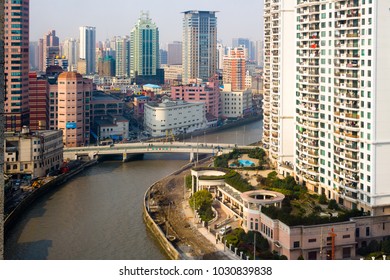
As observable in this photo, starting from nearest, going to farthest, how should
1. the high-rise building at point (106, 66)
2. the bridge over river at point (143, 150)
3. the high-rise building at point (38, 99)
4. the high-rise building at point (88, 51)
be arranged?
the bridge over river at point (143, 150), the high-rise building at point (38, 99), the high-rise building at point (88, 51), the high-rise building at point (106, 66)

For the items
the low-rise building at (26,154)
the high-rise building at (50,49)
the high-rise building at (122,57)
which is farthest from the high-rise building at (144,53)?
the low-rise building at (26,154)

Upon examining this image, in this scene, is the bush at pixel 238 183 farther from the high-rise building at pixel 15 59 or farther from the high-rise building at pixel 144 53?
the high-rise building at pixel 144 53

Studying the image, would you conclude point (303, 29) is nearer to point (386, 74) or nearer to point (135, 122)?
point (386, 74)

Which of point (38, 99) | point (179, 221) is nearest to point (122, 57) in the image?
point (38, 99)

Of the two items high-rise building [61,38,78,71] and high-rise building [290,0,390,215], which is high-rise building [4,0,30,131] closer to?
high-rise building [290,0,390,215]

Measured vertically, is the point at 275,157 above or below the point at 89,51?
below

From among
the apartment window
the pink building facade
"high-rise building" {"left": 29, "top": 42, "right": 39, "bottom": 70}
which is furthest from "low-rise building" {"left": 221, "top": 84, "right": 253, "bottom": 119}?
the apartment window

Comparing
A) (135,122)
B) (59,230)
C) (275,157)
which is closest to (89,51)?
(135,122)
